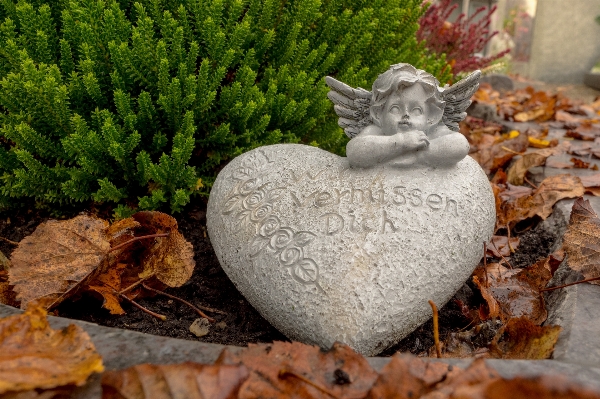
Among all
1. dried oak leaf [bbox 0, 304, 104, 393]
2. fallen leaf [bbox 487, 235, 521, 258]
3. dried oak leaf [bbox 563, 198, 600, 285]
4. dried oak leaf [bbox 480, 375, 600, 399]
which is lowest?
fallen leaf [bbox 487, 235, 521, 258]

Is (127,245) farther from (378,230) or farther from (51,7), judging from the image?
(51,7)

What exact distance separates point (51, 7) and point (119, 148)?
85 centimetres

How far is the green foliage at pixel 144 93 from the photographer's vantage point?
2.00 meters

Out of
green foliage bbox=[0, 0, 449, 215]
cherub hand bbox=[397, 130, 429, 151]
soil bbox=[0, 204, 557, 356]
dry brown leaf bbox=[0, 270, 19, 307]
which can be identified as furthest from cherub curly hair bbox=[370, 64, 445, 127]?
dry brown leaf bbox=[0, 270, 19, 307]

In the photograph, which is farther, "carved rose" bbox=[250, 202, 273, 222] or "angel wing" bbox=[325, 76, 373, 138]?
"angel wing" bbox=[325, 76, 373, 138]

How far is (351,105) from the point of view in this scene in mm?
2014

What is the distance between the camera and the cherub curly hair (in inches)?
70.1

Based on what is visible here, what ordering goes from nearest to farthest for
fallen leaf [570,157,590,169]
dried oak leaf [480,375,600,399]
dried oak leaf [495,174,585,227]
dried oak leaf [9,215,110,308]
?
dried oak leaf [480,375,600,399]
dried oak leaf [9,215,110,308]
dried oak leaf [495,174,585,227]
fallen leaf [570,157,590,169]

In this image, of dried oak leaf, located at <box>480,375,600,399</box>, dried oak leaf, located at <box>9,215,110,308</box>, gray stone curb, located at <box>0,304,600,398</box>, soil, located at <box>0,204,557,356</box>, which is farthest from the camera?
soil, located at <box>0,204,557,356</box>

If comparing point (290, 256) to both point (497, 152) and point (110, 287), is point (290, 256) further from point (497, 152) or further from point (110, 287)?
point (497, 152)

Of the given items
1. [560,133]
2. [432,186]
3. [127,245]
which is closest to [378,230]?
[432,186]

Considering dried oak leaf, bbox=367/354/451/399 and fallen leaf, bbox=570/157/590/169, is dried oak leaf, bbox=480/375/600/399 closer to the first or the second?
dried oak leaf, bbox=367/354/451/399

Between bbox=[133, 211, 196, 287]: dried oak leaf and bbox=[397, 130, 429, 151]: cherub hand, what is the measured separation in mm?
876

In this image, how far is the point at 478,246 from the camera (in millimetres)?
1714
